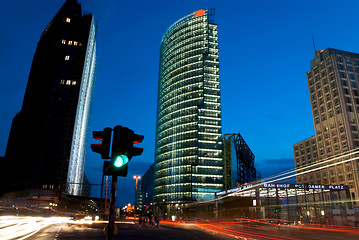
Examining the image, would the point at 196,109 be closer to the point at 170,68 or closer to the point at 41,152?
the point at 170,68

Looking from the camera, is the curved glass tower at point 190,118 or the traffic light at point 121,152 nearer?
the traffic light at point 121,152

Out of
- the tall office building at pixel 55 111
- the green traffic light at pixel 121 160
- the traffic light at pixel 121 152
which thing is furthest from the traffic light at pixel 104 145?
the tall office building at pixel 55 111

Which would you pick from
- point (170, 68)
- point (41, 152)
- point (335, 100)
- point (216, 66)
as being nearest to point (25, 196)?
point (41, 152)

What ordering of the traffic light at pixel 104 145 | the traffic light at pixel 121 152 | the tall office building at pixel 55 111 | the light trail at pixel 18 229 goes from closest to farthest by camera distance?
the traffic light at pixel 121 152 → the traffic light at pixel 104 145 → the light trail at pixel 18 229 → the tall office building at pixel 55 111

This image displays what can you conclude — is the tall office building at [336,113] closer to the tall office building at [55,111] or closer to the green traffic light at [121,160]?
the tall office building at [55,111]

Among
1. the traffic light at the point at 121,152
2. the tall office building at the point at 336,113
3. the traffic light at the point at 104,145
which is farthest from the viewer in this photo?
the tall office building at the point at 336,113

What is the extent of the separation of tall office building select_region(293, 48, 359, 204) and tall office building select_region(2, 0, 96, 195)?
8390cm

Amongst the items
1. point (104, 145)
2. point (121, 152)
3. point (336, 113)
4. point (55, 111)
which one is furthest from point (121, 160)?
point (55, 111)

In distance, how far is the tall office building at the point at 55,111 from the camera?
3971 inches

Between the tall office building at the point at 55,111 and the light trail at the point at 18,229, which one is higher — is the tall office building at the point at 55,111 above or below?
above

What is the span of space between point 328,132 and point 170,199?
64404mm

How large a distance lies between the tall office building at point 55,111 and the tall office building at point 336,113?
8390 cm

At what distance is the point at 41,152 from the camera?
3999 inches

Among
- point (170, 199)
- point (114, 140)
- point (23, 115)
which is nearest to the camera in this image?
point (114, 140)
